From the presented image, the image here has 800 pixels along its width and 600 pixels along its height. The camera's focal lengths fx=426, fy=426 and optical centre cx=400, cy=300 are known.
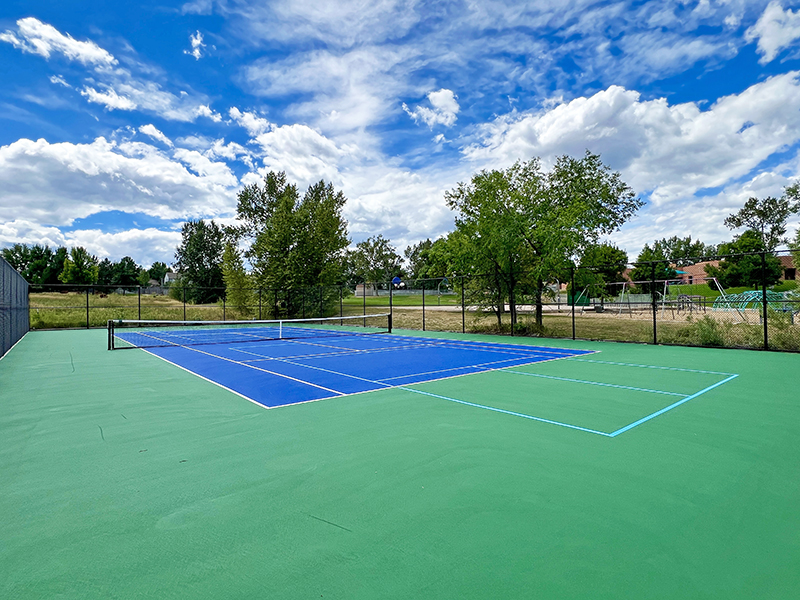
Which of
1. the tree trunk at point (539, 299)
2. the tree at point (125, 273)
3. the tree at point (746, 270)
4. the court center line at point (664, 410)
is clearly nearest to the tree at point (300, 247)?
the tree trunk at point (539, 299)

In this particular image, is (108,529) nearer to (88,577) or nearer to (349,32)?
(88,577)

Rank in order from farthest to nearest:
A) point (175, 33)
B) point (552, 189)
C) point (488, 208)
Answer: point (552, 189) < point (488, 208) < point (175, 33)

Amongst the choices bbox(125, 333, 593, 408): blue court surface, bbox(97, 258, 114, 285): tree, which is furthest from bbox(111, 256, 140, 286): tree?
bbox(125, 333, 593, 408): blue court surface

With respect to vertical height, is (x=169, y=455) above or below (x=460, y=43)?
below

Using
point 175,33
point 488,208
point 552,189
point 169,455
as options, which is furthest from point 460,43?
point 169,455

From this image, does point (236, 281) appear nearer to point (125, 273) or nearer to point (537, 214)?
point (537, 214)

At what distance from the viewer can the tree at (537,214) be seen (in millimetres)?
16812

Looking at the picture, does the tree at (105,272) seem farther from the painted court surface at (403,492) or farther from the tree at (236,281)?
the painted court surface at (403,492)

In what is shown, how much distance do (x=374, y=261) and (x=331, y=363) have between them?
67.8 meters

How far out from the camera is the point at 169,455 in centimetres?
409

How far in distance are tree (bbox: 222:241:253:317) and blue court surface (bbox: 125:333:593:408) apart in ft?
47.0

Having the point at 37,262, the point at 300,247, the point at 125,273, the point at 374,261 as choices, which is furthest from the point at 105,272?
the point at 300,247

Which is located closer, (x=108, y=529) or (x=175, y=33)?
(x=108, y=529)

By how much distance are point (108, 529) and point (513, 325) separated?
16.6 m
